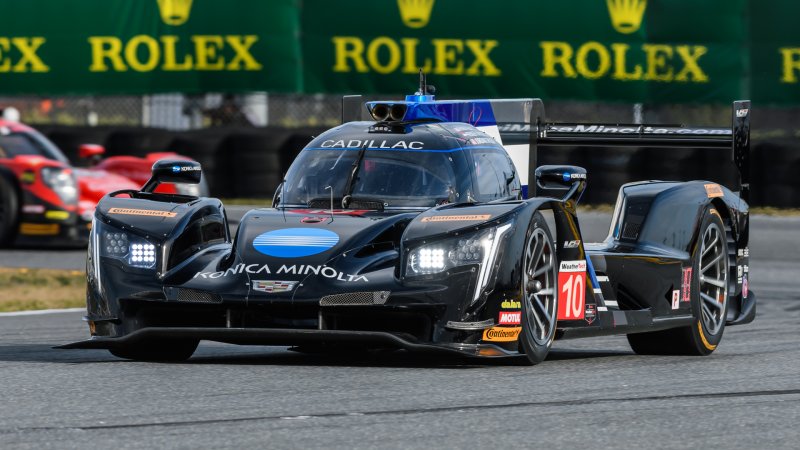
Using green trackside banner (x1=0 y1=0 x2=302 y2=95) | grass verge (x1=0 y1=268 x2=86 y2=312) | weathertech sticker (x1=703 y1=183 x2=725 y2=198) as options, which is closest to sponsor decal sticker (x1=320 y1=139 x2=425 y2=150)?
weathertech sticker (x1=703 y1=183 x2=725 y2=198)

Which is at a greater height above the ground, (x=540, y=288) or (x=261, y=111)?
(x=261, y=111)

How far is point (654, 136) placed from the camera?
32.2ft

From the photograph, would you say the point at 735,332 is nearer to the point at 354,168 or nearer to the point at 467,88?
the point at 354,168

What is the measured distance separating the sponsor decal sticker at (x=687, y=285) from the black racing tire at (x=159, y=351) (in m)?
2.71

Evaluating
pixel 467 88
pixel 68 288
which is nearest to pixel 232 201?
pixel 467 88

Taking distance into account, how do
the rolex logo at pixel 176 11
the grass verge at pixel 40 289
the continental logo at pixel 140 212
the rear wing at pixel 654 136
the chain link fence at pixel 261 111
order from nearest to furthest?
the continental logo at pixel 140 212 → the rear wing at pixel 654 136 → the grass verge at pixel 40 289 → the chain link fence at pixel 261 111 → the rolex logo at pixel 176 11

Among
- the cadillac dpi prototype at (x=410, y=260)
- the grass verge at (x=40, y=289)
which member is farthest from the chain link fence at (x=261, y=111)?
the cadillac dpi prototype at (x=410, y=260)

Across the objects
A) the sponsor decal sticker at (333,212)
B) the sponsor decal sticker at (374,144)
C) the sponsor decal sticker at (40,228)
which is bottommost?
the sponsor decal sticker at (40,228)

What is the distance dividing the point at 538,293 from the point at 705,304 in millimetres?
1979

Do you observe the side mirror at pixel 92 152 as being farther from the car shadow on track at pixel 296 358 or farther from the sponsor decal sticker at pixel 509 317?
the sponsor decal sticker at pixel 509 317

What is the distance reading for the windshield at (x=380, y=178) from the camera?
8.16 m

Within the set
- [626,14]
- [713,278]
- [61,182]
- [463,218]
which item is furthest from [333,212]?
[626,14]

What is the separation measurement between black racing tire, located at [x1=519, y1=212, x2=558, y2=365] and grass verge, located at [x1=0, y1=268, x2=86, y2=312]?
5.68 m

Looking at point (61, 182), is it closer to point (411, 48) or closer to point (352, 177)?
point (411, 48)
